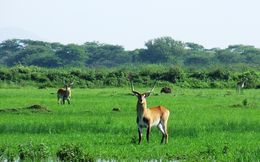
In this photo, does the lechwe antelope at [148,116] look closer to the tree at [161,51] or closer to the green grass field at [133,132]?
the green grass field at [133,132]

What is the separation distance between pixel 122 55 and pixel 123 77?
41569 mm

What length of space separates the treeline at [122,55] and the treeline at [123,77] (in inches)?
1272

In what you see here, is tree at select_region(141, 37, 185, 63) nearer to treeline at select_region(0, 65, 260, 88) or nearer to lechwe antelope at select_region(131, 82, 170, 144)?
treeline at select_region(0, 65, 260, 88)

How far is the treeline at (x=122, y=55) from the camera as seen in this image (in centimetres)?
8986

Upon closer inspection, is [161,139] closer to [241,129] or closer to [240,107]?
[241,129]

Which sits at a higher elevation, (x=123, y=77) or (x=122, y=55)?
(x=122, y=55)

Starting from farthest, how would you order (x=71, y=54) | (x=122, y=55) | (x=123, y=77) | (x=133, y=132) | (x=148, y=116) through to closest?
(x=122, y=55)
(x=71, y=54)
(x=123, y=77)
(x=133, y=132)
(x=148, y=116)

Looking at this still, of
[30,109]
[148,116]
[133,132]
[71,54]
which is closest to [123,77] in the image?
[30,109]

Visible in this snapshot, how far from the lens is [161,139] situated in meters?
17.0

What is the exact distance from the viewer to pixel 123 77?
2144 inches

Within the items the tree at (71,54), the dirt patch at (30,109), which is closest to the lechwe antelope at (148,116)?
the dirt patch at (30,109)

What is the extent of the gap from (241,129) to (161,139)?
3493 mm

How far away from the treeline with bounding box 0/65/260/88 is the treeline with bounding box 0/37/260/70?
106 feet

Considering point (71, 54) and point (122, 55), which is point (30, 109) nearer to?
point (71, 54)
